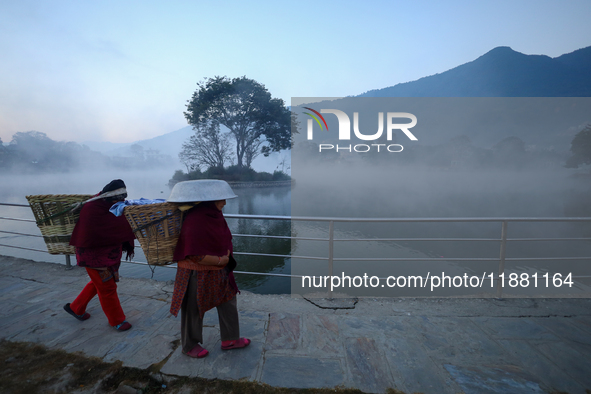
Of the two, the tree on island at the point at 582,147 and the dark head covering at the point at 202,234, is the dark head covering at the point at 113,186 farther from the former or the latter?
the tree on island at the point at 582,147

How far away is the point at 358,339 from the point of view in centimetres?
224

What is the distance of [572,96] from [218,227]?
79205mm

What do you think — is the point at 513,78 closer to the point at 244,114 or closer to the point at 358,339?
the point at 244,114

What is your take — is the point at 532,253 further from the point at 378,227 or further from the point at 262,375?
the point at 262,375

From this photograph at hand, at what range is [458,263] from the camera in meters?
15.9

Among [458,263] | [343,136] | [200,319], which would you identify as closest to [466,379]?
[200,319]

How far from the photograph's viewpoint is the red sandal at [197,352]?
6.45 ft

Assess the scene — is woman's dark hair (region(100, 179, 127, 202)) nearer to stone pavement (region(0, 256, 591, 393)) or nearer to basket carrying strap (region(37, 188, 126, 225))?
basket carrying strap (region(37, 188, 126, 225))

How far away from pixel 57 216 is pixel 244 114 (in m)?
24.2

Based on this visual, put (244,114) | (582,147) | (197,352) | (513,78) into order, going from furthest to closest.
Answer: (513,78)
(582,147)
(244,114)
(197,352)

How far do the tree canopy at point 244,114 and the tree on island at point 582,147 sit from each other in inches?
1598

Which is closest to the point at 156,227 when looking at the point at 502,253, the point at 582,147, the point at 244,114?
the point at 502,253

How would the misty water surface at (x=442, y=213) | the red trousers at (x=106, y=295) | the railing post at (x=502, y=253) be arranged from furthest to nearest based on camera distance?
the misty water surface at (x=442, y=213), the railing post at (x=502, y=253), the red trousers at (x=106, y=295)

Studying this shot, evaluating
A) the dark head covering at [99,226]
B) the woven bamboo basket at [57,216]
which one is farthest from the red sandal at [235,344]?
the woven bamboo basket at [57,216]
